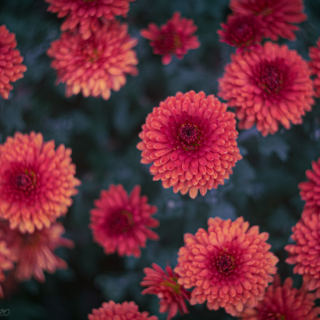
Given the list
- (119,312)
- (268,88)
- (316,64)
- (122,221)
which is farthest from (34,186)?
(316,64)

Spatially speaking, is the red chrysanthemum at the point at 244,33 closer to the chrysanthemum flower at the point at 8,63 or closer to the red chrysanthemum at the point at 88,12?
the red chrysanthemum at the point at 88,12

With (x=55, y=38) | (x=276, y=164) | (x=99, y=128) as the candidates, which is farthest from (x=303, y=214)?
(x=55, y=38)

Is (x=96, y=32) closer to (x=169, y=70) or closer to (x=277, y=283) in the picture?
(x=169, y=70)

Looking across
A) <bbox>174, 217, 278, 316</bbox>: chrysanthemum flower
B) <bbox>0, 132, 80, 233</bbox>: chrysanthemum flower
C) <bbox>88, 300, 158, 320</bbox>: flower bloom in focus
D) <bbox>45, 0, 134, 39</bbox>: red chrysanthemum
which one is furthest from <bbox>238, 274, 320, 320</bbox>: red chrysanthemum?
<bbox>45, 0, 134, 39</bbox>: red chrysanthemum

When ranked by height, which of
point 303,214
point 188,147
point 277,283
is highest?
point 188,147

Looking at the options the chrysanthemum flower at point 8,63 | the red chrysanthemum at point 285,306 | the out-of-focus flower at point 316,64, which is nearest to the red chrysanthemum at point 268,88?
the out-of-focus flower at point 316,64

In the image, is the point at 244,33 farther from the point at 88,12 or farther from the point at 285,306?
the point at 285,306
